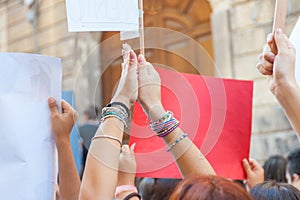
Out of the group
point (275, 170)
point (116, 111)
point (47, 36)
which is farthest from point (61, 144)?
point (47, 36)

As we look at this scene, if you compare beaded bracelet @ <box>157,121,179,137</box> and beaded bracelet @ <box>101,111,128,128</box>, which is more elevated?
beaded bracelet @ <box>101,111,128,128</box>

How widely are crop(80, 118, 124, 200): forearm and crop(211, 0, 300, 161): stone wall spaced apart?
428cm

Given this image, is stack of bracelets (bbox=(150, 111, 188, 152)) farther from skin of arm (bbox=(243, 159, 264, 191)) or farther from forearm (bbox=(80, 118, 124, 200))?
skin of arm (bbox=(243, 159, 264, 191))

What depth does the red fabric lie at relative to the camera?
176 centimetres

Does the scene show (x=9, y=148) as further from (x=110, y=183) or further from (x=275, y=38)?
(x=275, y=38)

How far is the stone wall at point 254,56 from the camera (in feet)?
18.6

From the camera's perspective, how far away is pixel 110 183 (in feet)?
4.85

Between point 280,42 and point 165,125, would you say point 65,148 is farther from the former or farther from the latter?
point 280,42

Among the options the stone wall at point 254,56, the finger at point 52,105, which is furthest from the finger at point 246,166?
the stone wall at point 254,56

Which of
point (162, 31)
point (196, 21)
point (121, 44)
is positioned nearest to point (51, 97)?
point (121, 44)

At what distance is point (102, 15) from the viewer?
158cm

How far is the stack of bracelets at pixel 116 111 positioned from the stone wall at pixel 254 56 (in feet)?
14.0

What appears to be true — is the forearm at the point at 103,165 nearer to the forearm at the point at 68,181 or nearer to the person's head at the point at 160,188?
the forearm at the point at 68,181

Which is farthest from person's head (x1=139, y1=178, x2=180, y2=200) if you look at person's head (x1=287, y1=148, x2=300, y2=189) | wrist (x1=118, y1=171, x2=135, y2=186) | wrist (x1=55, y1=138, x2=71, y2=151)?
wrist (x1=55, y1=138, x2=71, y2=151)
